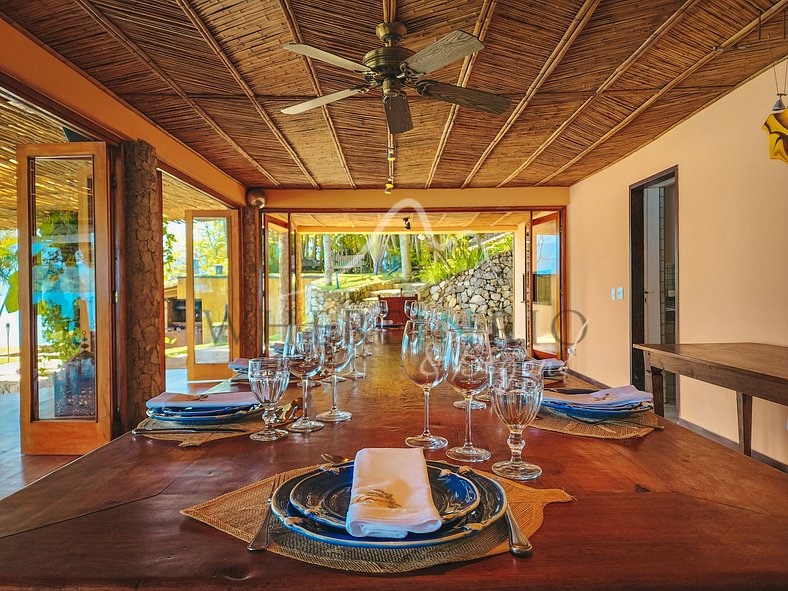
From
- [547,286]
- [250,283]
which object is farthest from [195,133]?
[547,286]

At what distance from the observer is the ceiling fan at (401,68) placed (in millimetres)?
2479

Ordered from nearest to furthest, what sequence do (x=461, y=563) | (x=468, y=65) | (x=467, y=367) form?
1. (x=461, y=563)
2. (x=467, y=367)
3. (x=468, y=65)

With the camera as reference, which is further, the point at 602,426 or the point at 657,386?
the point at 657,386

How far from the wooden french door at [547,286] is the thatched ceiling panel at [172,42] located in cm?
485

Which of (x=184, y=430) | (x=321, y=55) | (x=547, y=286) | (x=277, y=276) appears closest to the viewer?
(x=184, y=430)

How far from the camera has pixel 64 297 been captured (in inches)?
145

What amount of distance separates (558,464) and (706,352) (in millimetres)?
2379

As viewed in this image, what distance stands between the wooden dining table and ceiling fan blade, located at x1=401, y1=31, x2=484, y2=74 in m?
1.77

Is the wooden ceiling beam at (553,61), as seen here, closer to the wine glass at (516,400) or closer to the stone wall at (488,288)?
the wine glass at (516,400)

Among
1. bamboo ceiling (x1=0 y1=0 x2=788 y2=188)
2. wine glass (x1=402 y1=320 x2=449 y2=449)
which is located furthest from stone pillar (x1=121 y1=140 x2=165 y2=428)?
wine glass (x1=402 y1=320 x2=449 y2=449)

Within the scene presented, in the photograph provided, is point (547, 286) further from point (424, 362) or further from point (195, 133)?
point (424, 362)

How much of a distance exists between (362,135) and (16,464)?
3316 millimetres

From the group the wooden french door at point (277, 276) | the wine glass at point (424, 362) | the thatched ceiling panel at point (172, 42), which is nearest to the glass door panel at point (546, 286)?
the wooden french door at point (277, 276)

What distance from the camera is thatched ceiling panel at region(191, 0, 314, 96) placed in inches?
103
